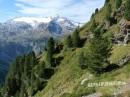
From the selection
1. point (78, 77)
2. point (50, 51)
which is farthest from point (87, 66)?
point (50, 51)

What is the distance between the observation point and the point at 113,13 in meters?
139

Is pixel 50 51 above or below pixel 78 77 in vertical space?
below

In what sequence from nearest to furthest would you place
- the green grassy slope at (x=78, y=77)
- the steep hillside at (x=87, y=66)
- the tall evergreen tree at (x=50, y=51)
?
the green grassy slope at (x=78, y=77), the steep hillside at (x=87, y=66), the tall evergreen tree at (x=50, y=51)

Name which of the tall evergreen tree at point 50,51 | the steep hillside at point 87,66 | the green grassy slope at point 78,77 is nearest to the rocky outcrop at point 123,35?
the steep hillside at point 87,66

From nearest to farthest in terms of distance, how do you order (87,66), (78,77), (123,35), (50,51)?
(87,66)
(78,77)
(123,35)
(50,51)

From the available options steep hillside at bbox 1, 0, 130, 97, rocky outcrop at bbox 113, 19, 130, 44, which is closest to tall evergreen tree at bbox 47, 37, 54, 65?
steep hillside at bbox 1, 0, 130, 97

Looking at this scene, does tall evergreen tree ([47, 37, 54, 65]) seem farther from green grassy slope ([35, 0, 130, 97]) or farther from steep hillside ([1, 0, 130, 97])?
green grassy slope ([35, 0, 130, 97])

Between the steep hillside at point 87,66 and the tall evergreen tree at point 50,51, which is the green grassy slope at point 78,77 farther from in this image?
the tall evergreen tree at point 50,51

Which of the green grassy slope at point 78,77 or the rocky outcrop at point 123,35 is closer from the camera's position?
the green grassy slope at point 78,77

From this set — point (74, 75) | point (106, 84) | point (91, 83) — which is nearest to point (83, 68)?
point (74, 75)

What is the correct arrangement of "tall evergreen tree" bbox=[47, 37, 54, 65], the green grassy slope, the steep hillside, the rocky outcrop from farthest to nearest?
"tall evergreen tree" bbox=[47, 37, 54, 65] → the rocky outcrop → the steep hillside → the green grassy slope

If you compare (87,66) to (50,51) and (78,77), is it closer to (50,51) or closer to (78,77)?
(78,77)

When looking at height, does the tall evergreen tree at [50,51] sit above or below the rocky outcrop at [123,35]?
below

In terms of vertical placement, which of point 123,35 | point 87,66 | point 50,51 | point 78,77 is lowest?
point 50,51
